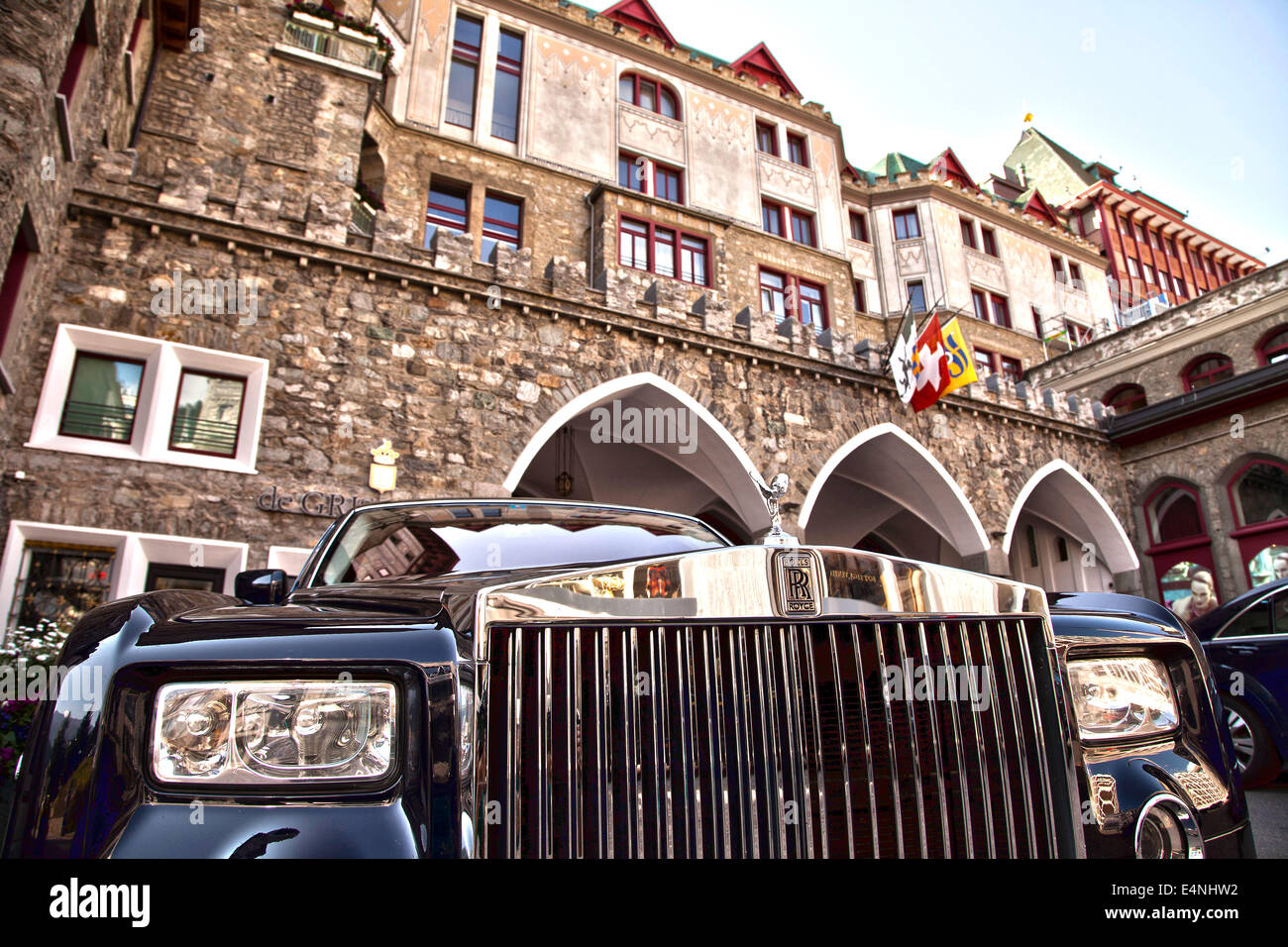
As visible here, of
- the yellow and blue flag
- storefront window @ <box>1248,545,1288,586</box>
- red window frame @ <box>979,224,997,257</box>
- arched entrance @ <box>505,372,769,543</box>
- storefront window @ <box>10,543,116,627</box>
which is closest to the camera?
storefront window @ <box>10,543,116,627</box>

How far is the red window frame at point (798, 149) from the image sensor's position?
62.3 feet

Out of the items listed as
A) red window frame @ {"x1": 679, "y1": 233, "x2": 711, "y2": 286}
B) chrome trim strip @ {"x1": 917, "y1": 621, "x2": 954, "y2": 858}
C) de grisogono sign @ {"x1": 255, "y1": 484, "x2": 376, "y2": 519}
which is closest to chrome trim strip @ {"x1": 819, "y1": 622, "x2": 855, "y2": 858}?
chrome trim strip @ {"x1": 917, "y1": 621, "x2": 954, "y2": 858}

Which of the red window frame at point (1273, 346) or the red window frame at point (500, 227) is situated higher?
the red window frame at point (500, 227)

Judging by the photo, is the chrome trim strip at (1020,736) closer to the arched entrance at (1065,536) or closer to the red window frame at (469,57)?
the arched entrance at (1065,536)

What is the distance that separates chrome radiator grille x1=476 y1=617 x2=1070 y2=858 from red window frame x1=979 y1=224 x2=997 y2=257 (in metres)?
25.2

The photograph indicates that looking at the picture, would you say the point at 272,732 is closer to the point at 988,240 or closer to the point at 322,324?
the point at 322,324

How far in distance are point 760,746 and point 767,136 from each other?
2014 centimetres

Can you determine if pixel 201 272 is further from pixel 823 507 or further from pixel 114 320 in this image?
pixel 823 507

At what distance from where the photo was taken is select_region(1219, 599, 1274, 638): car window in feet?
15.6

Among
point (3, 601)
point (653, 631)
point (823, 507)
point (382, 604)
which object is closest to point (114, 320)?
point (3, 601)

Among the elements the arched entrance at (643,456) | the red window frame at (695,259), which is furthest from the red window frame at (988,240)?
the arched entrance at (643,456)

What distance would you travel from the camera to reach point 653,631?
5.23 feet

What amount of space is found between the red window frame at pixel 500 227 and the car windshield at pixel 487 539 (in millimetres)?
12802

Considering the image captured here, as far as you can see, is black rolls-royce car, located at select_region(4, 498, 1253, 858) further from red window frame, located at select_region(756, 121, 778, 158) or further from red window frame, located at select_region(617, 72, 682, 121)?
red window frame, located at select_region(756, 121, 778, 158)
